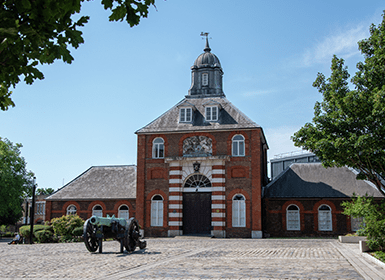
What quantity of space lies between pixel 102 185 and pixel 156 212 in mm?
6986

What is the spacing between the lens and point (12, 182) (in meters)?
41.9

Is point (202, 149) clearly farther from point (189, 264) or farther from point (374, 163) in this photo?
point (189, 264)

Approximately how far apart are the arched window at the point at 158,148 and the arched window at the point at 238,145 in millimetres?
5616

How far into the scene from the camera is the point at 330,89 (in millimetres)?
23062

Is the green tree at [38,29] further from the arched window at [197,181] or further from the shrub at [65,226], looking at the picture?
the arched window at [197,181]

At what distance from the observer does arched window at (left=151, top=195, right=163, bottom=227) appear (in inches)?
1193

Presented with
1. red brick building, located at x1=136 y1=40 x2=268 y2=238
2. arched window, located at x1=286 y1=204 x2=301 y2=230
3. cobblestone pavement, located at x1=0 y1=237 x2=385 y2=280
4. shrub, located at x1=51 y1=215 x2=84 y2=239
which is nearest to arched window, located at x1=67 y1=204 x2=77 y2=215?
red brick building, located at x1=136 y1=40 x2=268 y2=238

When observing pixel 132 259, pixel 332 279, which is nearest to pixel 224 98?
pixel 132 259

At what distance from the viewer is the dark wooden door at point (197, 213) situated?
29.8m

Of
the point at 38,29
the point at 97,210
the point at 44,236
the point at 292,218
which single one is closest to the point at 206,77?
the point at 292,218

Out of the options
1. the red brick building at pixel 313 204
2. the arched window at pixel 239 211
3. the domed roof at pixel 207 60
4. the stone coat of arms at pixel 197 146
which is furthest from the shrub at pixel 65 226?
the domed roof at pixel 207 60

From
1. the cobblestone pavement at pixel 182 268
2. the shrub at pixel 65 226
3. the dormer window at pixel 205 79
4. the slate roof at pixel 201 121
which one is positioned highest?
the dormer window at pixel 205 79

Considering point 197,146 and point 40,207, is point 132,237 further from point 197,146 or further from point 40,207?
point 40,207

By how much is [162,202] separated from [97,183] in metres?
7.91
